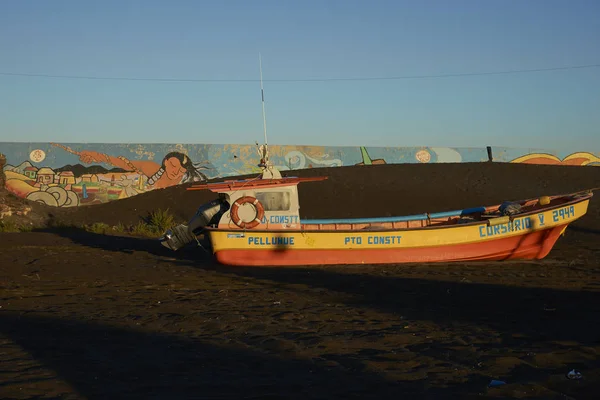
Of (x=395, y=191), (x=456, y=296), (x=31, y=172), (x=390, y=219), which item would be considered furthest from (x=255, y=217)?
(x=31, y=172)

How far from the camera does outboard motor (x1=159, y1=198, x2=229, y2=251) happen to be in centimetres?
1733

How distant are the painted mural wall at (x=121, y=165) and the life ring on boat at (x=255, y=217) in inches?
664

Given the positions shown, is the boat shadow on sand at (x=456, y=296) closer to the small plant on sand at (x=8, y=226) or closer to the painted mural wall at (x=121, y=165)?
the small plant on sand at (x=8, y=226)

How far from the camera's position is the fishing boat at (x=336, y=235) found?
53.7 ft

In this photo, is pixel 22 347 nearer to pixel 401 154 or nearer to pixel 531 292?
pixel 531 292

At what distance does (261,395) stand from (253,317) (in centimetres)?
386

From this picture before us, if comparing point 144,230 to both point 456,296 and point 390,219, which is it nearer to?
point 390,219

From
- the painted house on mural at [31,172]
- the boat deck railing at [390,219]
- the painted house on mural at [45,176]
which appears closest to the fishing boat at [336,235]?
the boat deck railing at [390,219]

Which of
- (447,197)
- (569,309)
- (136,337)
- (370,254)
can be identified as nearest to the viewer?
(136,337)

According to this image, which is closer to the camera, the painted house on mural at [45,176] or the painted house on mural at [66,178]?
the painted house on mural at [45,176]

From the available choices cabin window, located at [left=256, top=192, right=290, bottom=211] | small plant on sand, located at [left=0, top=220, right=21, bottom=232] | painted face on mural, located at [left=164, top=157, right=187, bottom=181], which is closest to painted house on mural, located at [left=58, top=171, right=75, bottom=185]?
painted face on mural, located at [left=164, top=157, right=187, bottom=181]

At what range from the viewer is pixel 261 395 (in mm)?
6188

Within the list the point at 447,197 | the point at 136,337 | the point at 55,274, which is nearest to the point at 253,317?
the point at 136,337

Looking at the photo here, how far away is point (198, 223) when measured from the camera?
1753 centimetres
